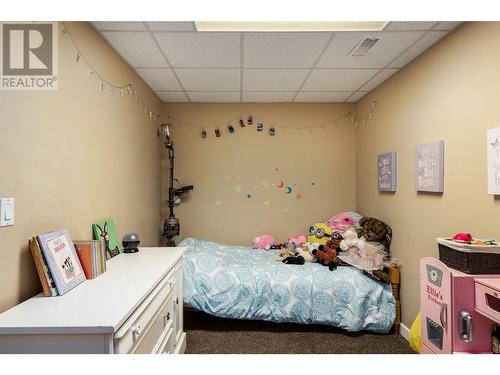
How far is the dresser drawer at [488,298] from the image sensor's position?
1.37 m

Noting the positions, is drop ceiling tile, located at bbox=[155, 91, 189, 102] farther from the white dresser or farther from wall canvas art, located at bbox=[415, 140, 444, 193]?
wall canvas art, located at bbox=[415, 140, 444, 193]

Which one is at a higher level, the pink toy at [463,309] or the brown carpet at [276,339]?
the pink toy at [463,309]

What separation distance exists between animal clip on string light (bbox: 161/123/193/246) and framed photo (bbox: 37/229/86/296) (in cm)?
188

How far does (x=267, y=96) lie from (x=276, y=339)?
256 centimetres

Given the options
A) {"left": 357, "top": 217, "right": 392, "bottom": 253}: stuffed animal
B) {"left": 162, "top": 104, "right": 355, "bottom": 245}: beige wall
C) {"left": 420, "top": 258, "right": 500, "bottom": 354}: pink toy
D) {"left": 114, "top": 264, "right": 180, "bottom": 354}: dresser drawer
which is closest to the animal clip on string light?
{"left": 162, "top": 104, "right": 355, "bottom": 245}: beige wall

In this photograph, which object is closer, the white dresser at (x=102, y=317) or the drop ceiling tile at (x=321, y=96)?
the white dresser at (x=102, y=317)

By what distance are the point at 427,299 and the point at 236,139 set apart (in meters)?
2.71

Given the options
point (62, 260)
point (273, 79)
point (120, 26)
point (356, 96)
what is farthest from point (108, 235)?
point (356, 96)

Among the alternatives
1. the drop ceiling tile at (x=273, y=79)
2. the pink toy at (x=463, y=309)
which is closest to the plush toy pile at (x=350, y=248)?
the pink toy at (x=463, y=309)

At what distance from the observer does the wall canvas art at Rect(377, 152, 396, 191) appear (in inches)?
109

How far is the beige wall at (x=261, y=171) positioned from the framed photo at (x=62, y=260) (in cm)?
234

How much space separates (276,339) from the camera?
97.2 inches

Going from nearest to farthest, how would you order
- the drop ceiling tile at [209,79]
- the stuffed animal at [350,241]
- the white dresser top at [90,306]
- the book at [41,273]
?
the white dresser top at [90,306]
the book at [41,273]
the drop ceiling tile at [209,79]
the stuffed animal at [350,241]

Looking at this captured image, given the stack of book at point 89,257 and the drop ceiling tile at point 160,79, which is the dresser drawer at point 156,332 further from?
the drop ceiling tile at point 160,79
